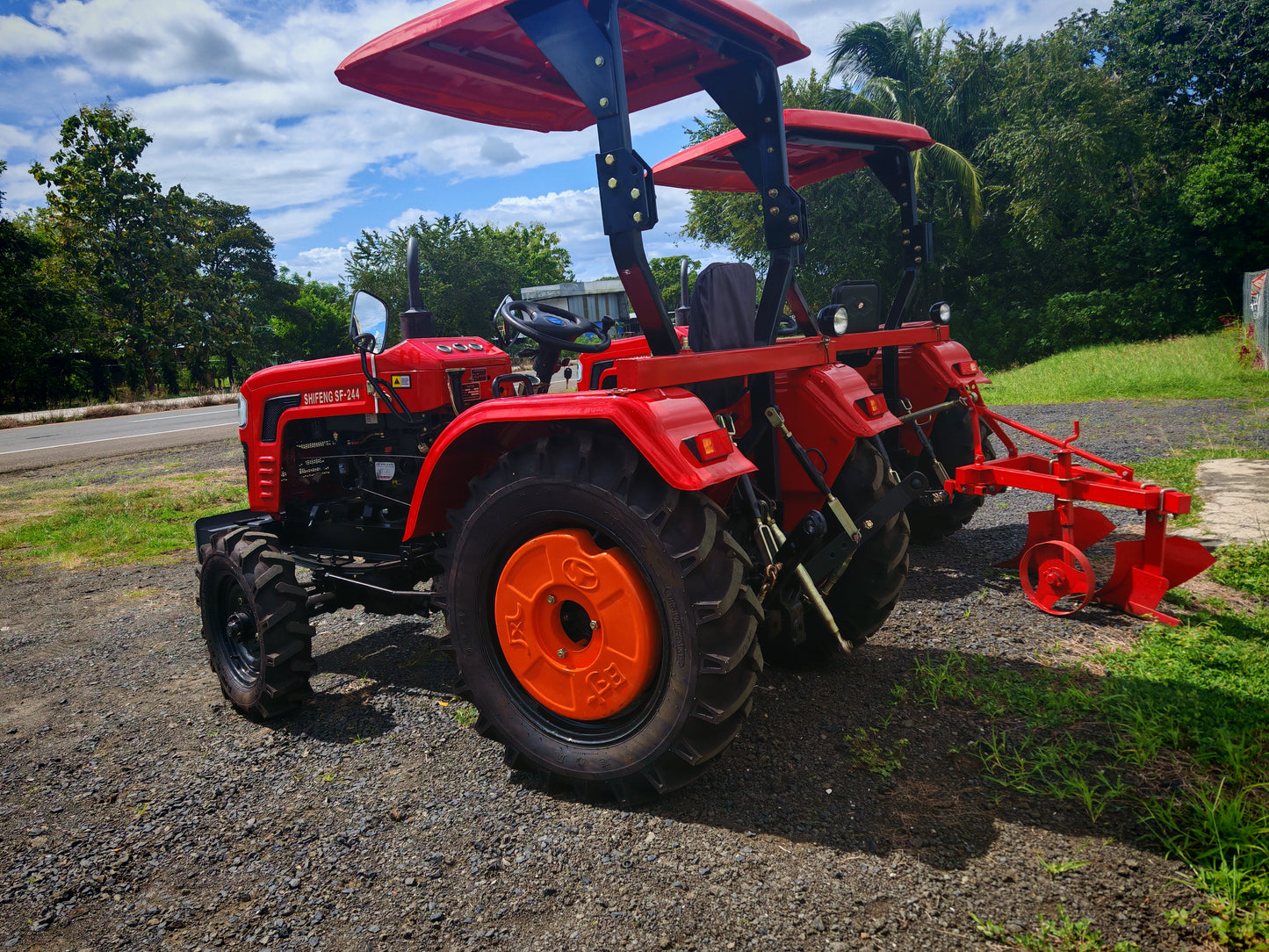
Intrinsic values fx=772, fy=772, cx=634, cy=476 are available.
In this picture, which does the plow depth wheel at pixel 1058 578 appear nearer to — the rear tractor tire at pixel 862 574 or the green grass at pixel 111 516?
the rear tractor tire at pixel 862 574

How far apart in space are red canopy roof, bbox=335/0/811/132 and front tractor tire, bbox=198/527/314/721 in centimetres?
186

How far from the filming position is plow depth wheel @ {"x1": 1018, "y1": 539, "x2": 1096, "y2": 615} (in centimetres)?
345

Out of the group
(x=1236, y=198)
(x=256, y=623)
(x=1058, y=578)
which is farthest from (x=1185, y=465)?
(x=1236, y=198)


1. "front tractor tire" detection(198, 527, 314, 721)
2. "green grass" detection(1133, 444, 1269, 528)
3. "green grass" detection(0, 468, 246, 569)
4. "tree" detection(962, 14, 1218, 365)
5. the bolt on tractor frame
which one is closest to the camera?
"front tractor tire" detection(198, 527, 314, 721)

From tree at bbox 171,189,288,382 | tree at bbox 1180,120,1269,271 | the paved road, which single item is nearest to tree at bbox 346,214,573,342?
tree at bbox 171,189,288,382

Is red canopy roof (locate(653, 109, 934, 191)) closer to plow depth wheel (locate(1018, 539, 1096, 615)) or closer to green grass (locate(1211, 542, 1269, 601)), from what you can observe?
plow depth wheel (locate(1018, 539, 1096, 615))

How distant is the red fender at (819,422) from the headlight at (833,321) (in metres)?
0.19

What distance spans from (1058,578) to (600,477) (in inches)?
96.9

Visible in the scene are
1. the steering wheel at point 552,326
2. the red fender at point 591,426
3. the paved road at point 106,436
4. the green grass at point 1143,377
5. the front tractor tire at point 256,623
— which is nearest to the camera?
the red fender at point 591,426

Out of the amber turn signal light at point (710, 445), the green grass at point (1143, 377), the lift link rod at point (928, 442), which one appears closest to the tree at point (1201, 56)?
the green grass at point (1143, 377)

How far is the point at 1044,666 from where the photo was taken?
3088mm

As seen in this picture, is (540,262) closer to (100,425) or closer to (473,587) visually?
(100,425)

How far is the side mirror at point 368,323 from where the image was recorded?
3152 millimetres

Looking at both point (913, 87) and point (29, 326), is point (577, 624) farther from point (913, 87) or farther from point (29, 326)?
point (29, 326)
